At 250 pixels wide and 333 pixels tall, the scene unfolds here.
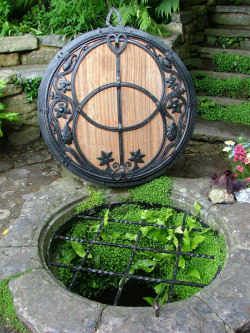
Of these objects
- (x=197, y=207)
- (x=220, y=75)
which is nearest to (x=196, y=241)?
(x=197, y=207)

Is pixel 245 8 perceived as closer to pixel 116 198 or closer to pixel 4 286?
pixel 116 198

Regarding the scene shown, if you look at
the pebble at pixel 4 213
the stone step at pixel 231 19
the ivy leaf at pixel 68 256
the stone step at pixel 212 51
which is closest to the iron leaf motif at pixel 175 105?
the ivy leaf at pixel 68 256

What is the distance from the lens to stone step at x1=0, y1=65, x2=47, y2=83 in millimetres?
4039

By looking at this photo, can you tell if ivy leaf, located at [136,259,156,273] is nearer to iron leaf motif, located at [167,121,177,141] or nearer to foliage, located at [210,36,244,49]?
iron leaf motif, located at [167,121,177,141]

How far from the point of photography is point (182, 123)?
10.6 ft

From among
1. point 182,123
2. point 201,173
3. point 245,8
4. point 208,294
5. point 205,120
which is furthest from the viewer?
point 245,8

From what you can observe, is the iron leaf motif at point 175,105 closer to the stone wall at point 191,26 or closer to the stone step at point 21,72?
the stone step at point 21,72

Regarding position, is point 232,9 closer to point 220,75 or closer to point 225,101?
point 220,75

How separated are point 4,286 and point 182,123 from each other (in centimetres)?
187

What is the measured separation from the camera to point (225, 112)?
4.77 m

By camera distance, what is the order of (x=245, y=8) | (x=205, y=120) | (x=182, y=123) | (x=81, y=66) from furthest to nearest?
1. (x=245, y=8)
2. (x=205, y=120)
3. (x=182, y=123)
4. (x=81, y=66)

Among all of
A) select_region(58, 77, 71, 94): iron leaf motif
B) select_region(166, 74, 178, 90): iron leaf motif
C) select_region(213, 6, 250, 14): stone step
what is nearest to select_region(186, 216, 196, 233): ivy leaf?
select_region(166, 74, 178, 90): iron leaf motif

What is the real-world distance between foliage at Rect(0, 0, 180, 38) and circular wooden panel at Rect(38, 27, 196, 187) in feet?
4.25

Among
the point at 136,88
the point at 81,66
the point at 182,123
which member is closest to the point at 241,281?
the point at 182,123
